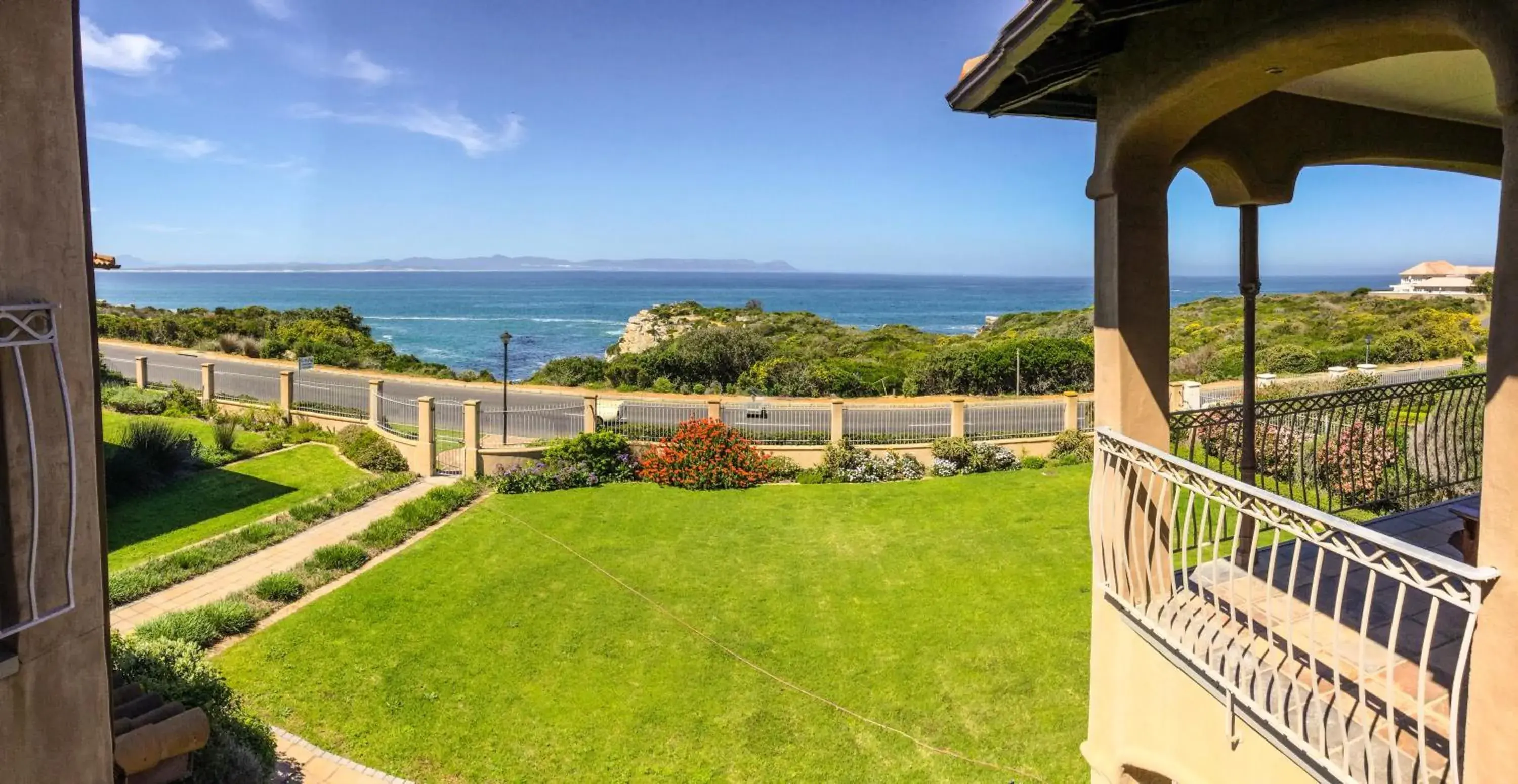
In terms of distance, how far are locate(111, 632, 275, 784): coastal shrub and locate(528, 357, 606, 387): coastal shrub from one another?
22010 millimetres

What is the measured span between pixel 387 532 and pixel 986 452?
452 inches

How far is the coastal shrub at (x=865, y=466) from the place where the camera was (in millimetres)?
15508

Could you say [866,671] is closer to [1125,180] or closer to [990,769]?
[990,769]

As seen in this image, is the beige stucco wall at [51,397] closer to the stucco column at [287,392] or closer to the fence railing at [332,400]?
the fence railing at [332,400]

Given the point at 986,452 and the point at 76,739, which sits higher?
the point at 76,739

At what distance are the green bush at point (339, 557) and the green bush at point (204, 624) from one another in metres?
1.31

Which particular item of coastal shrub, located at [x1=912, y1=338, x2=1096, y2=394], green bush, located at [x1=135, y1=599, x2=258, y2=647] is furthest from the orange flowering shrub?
coastal shrub, located at [x1=912, y1=338, x2=1096, y2=394]

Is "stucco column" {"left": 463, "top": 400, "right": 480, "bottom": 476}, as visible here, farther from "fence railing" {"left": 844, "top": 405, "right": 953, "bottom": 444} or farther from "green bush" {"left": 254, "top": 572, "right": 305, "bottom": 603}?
"fence railing" {"left": 844, "top": 405, "right": 953, "bottom": 444}

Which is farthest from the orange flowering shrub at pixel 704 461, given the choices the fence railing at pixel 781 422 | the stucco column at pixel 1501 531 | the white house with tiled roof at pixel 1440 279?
the white house with tiled roof at pixel 1440 279

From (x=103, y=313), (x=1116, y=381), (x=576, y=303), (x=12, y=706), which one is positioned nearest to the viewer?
(x=12, y=706)

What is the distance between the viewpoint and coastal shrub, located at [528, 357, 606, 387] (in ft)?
97.0

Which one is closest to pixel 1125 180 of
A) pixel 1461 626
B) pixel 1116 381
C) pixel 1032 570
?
pixel 1116 381

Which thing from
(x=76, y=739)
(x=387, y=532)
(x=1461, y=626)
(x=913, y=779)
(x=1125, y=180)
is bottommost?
(x=913, y=779)

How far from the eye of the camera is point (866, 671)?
7.58m
